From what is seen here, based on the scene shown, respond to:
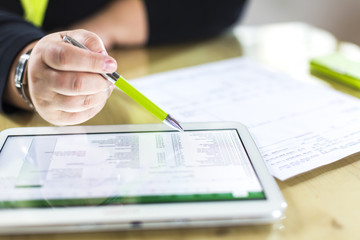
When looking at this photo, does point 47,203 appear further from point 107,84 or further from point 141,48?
point 141,48

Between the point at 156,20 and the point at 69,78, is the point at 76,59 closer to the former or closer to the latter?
the point at 69,78

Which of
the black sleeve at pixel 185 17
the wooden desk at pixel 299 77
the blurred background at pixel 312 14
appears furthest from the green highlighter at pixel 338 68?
the blurred background at pixel 312 14

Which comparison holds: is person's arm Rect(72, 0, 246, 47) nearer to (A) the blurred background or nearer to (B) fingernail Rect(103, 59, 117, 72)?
(B) fingernail Rect(103, 59, 117, 72)

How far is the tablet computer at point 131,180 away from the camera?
27 centimetres

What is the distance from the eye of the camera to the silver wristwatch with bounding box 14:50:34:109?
45cm

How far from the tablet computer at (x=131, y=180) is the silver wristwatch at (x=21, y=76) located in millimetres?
84

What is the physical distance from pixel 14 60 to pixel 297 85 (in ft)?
1.38

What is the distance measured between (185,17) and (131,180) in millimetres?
542

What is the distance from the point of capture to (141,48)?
760mm

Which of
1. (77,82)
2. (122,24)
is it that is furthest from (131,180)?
(122,24)

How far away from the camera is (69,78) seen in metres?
0.37

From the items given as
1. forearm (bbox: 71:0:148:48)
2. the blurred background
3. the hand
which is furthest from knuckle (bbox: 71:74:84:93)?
the blurred background

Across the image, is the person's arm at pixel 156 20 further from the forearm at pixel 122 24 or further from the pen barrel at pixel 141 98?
the pen barrel at pixel 141 98

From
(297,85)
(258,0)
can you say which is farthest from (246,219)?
(258,0)
